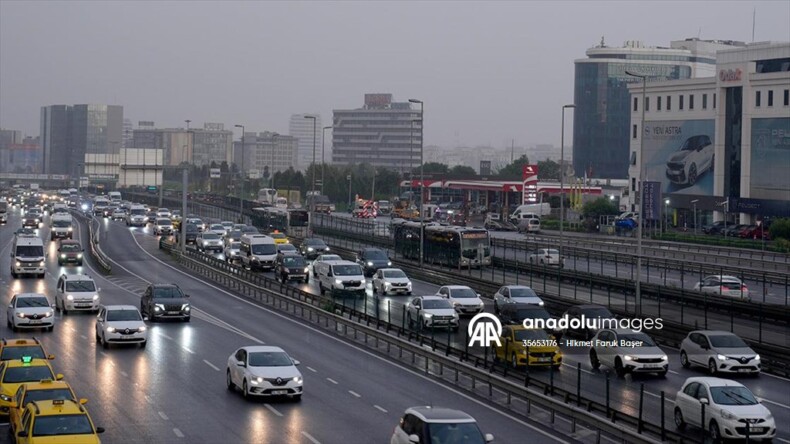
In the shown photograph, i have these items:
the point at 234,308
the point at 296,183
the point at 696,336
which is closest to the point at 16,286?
the point at 234,308

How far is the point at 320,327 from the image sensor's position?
41469 millimetres

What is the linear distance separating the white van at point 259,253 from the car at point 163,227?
93.5 feet

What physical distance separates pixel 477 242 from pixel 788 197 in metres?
43.1

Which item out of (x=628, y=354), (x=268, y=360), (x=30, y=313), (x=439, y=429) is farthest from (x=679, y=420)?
(x=30, y=313)

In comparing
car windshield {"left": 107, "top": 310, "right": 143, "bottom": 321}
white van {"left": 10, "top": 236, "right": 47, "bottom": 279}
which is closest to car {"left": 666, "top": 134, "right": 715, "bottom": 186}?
white van {"left": 10, "top": 236, "right": 47, "bottom": 279}

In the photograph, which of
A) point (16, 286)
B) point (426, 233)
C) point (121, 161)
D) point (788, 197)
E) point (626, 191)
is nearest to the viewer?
point (16, 286)

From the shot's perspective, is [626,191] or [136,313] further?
[626,191]

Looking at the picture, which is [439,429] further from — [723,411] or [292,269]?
[292,269]

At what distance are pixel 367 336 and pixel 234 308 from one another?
10.4m

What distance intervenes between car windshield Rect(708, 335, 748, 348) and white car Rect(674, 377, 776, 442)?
8.45m

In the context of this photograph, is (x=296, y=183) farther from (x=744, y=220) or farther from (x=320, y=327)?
(x=320, y=327)

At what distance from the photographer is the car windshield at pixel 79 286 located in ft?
143

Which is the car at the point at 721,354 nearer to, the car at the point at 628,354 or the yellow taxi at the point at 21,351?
the car at the point at 628,354

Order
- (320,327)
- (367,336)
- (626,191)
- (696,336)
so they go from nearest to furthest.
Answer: (696,336)
(367,336)
(320,327)
(626,191)
